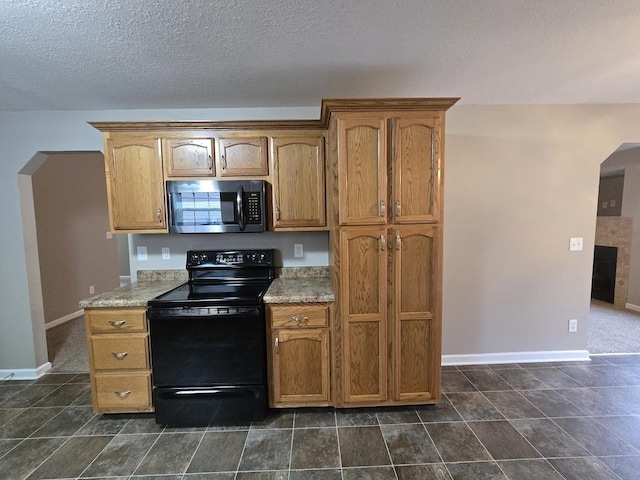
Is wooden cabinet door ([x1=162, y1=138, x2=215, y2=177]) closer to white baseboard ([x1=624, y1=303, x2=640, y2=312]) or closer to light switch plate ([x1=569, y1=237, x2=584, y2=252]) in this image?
light switch plate ([x1=569, y1=237, x2=584, y2=252])

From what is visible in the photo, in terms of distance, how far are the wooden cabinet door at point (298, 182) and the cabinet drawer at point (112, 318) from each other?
1.18 meters

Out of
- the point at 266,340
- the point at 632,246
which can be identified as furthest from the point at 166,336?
the point at 632,246

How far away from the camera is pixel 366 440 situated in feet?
6.14

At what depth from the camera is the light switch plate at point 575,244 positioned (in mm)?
2744

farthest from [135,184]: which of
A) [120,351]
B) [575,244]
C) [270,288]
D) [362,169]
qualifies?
[575,244]

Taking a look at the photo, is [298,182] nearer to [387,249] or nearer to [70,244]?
[387,249]

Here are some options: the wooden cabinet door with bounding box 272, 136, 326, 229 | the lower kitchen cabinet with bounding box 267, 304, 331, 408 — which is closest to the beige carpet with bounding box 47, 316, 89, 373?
the lower kitchen cabinet with bounding box 267, 304, 331, 408

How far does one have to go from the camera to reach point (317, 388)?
210 cm

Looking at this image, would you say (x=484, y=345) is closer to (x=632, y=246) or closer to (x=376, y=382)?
(x=376, y=382)

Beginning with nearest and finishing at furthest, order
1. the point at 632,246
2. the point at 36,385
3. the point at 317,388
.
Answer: the point at 317,388
the point at 36,385
the point at 632,246

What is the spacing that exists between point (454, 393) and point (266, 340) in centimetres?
161

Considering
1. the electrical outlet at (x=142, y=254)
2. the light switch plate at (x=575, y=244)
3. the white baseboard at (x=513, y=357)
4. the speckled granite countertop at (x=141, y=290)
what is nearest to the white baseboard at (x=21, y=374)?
the speckled granite countertop at (x=141, y=290)

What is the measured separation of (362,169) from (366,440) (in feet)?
5.90

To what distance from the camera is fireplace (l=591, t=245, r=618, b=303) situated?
441 cm
